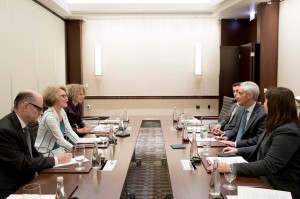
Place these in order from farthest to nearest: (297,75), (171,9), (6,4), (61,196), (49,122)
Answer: (171,9)
(297,75)
(6,4)
(49,122)
(61,196)

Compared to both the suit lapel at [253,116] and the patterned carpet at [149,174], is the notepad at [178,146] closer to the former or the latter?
the patterned carpet at [149,174]

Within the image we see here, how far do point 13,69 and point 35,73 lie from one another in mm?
864

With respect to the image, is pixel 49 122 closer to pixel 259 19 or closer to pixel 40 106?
pixel 40 106

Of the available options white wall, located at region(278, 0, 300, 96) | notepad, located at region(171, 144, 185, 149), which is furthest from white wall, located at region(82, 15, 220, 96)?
notepad, located at region(171, 144, 185, 149)

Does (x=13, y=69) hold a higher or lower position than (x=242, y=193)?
higher

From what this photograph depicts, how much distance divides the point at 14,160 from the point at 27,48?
3.82 metres

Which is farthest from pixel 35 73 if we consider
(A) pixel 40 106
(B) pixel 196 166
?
(B) pixel 196 166

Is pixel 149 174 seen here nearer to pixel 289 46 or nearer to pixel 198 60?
pixel 289 46

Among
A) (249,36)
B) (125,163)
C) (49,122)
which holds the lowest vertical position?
(125,163)

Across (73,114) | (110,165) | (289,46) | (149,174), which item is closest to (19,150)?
(110,165)

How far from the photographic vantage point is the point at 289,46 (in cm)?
552

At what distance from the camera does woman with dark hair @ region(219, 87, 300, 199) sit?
1.90 meters

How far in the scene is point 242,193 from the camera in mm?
1609

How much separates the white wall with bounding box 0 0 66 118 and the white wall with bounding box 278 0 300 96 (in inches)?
183
